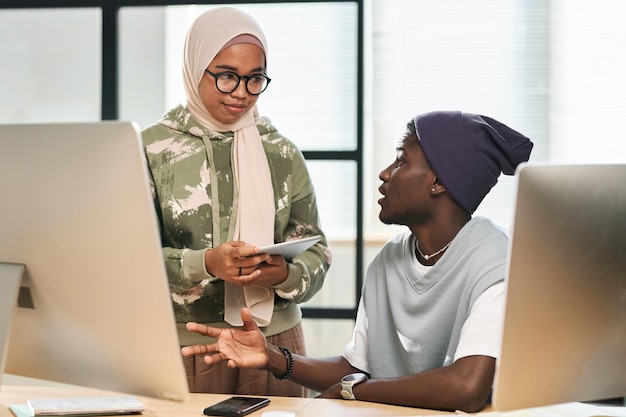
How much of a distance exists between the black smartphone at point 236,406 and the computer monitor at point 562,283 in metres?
0.57

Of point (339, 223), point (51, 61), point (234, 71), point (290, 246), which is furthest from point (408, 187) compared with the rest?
point (51, 61)

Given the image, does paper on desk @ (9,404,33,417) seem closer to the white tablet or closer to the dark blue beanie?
the white tablet

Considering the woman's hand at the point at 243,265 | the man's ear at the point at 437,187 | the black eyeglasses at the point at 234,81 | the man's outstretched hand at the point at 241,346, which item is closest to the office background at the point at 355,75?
the black eyeglasses at the point at 234,81

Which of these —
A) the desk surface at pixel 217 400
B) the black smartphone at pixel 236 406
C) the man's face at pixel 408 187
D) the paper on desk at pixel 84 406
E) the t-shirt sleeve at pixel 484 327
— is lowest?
the desk surface at pixel 217 400

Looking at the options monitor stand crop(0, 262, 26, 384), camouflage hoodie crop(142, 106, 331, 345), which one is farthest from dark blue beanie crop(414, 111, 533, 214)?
monitor stand crop(0, 262, 26, 384)

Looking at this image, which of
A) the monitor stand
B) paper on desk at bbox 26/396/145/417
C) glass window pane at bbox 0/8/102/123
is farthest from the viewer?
glass window pane at bbox 0/8/102/123

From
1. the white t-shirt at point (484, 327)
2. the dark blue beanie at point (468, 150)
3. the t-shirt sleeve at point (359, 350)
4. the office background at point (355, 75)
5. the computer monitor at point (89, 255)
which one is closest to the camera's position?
the computer monitor at point (89, 255)

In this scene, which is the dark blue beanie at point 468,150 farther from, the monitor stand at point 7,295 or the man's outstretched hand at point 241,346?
the monitor stand at point 7,295

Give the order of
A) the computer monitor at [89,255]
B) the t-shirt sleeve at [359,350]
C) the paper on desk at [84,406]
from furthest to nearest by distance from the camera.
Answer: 1. the t-shirt sleeve at [359,350]
2. the paper on desk at [84,406]
3. the computer monitor at [89,255]

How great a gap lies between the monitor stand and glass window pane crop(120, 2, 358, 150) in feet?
7.16

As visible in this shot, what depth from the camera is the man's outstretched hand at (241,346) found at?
5.63 feet

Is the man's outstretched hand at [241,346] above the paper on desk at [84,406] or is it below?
above

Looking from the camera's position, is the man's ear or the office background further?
the office background

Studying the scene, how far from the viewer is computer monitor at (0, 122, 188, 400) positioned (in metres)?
1.09
